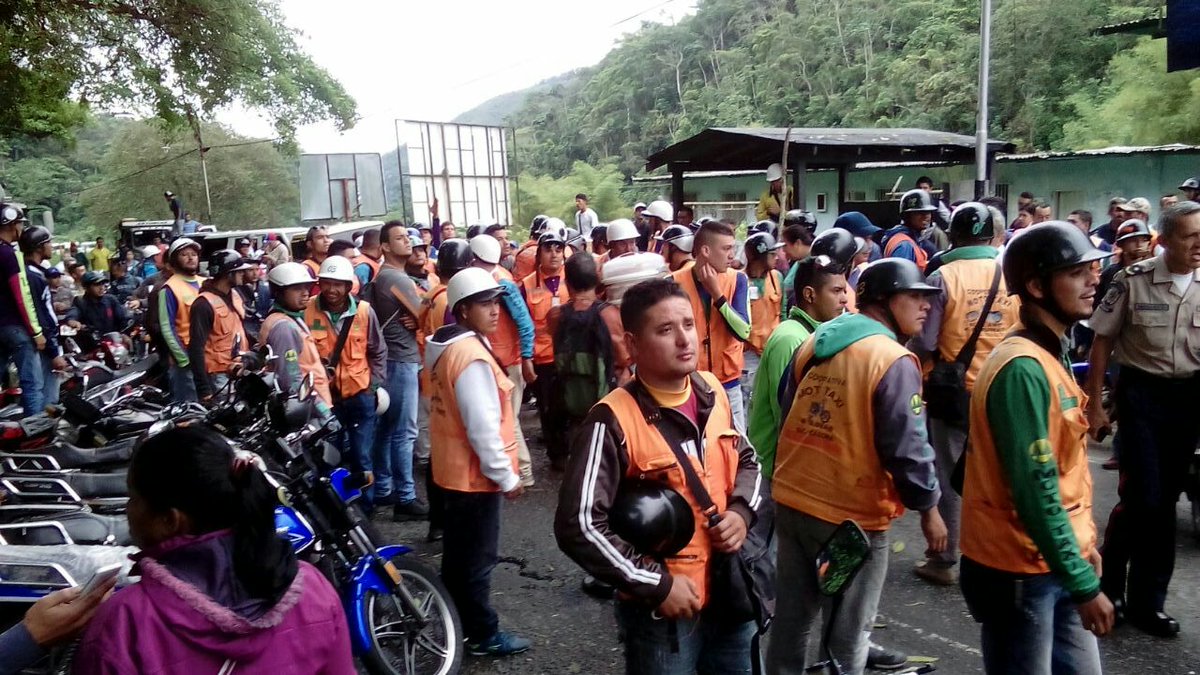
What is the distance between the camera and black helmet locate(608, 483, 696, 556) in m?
2.30

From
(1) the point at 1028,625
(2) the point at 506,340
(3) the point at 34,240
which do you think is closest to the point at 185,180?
(3) the point at 34,240

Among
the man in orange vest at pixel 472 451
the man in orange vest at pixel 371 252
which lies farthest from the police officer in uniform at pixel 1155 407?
the man in orange vest at pixel 371 252

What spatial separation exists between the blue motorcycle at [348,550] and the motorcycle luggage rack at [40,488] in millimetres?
646

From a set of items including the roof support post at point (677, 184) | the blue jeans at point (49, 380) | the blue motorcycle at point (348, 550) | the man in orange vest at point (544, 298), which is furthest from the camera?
the roof support post at point (677, 184)

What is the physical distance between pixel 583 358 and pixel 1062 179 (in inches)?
783

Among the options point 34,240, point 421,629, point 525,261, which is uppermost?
point 34,240

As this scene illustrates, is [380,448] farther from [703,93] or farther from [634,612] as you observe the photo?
[703,93]

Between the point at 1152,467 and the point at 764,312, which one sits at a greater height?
the point at 764,312

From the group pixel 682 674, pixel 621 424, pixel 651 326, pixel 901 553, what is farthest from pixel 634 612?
pixel 901 553

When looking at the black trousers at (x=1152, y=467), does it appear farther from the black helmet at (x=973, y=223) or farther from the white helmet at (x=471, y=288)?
the white helmet at (x=471, y=288)

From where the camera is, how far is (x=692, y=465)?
2428 mm

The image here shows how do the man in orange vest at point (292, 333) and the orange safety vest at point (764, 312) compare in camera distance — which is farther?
the orange safety vest at point (764, 312)

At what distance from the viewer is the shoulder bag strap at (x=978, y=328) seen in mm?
4406

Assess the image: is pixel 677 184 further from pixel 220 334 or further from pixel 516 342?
pixel 220 334
